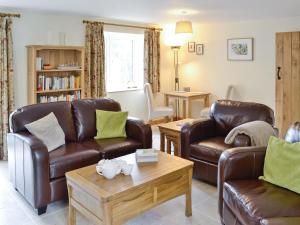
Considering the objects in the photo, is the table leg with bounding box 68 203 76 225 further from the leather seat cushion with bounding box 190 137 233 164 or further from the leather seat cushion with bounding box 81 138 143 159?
the leather seat cushion with bounding box 190 137 233 164

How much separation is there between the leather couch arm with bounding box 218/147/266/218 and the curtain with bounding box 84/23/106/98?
3.59 m

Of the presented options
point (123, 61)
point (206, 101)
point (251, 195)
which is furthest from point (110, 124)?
point (206, 101)

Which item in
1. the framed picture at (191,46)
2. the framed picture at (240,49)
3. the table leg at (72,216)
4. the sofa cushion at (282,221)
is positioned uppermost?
the framed picture at (191,46)

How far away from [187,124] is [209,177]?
657 mm

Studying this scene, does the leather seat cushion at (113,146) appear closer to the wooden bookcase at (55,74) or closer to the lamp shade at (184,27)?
the wooden bookcase at (55,74)

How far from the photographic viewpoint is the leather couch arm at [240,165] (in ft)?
8.23

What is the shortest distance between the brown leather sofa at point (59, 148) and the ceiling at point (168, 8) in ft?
4.60

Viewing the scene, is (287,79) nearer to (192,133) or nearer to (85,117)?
(192,133)

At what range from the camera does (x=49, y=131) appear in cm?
334

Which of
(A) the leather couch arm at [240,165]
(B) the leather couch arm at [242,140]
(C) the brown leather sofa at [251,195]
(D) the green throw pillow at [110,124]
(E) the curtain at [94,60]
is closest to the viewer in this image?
(C) the brown leather sofa at [251,195]

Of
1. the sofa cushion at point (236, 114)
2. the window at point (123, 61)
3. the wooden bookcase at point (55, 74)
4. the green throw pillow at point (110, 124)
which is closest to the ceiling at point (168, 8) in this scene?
the wooden bookcase at point (55, 74)

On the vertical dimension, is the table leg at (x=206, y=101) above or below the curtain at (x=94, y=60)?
below

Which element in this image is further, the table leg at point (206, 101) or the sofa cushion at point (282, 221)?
the table leg at point (206, 101)

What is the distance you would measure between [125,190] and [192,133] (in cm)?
159
